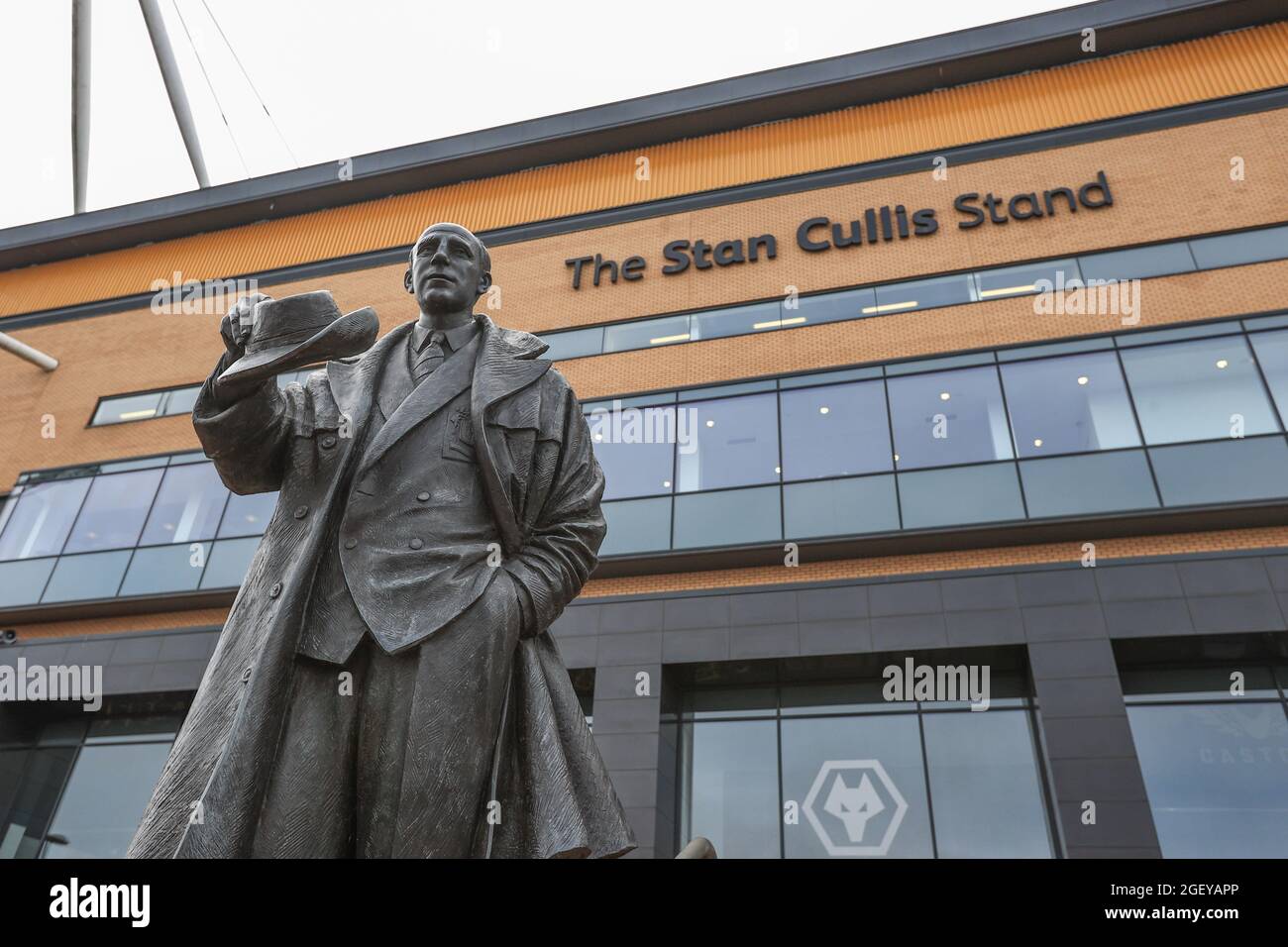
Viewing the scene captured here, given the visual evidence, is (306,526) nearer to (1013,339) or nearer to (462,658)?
(462,658)

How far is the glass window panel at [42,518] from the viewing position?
65.5ft

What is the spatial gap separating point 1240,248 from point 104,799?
23.6 metres

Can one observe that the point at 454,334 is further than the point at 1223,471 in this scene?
No

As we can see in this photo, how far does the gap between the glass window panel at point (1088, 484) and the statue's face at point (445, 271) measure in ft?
42.9

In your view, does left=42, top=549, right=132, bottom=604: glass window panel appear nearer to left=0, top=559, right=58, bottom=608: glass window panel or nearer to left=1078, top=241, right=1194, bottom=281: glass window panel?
left=0, top=559, right=58, bottom=608: glass window panel

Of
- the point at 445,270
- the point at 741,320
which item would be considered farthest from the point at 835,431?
the point at 445,270

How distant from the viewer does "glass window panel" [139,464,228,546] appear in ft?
61.8

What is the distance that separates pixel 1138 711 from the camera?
13.1 m

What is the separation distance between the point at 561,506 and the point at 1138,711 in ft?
43.1

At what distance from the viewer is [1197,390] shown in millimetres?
14742

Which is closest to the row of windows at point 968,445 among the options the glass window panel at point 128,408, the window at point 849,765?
the window at point 849,765
